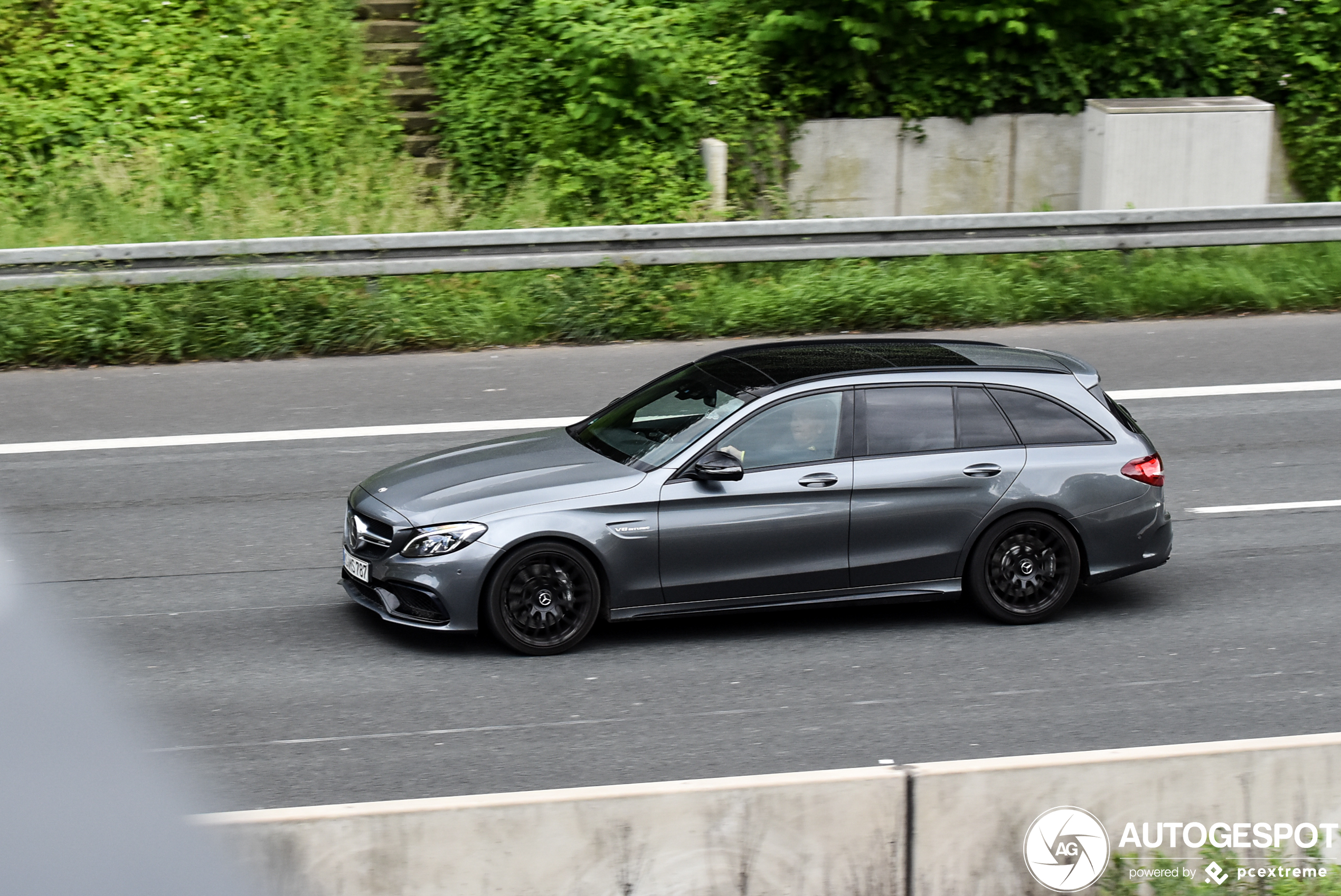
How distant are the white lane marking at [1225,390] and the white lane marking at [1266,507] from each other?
222cm

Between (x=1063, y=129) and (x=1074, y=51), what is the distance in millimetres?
948

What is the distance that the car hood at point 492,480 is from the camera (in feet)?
Answer: 25.5

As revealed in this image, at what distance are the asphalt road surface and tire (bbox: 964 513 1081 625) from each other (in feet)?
0.50

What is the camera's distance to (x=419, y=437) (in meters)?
11.2

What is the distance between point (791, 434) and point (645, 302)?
19.5ft

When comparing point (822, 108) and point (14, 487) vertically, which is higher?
point (822, 108)

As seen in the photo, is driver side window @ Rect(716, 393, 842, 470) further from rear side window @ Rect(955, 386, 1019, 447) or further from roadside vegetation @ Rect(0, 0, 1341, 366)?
roadside vegetation @ Rect(0, 0, 1341, 366)

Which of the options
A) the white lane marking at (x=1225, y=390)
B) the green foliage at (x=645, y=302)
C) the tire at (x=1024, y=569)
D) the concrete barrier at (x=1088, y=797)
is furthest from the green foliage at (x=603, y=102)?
the concrete barrier at (x=1088, y=797)

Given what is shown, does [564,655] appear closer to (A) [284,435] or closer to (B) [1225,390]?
(A) [284,435]

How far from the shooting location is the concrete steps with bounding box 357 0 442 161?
17.4 metres

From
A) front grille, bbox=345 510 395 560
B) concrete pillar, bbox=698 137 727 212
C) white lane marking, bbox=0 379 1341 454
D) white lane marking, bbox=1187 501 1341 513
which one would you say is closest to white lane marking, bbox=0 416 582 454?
white lane marking, bbox=0 379 1341 454

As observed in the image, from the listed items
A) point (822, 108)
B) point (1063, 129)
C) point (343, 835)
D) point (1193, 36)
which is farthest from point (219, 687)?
point (1193, 36)

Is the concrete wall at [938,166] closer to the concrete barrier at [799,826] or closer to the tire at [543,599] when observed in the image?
the tire at [543,599]

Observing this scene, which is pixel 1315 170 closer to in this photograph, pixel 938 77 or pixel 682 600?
pixel 938 77
